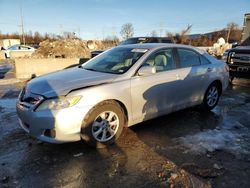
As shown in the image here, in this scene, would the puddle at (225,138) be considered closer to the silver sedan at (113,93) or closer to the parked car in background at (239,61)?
the silver sedan at (113,93)

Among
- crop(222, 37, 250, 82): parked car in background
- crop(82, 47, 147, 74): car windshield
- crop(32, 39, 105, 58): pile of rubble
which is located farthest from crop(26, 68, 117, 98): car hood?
crop(32, 39, 105, 58): pile of rubble

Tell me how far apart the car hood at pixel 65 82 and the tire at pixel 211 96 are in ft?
8.64

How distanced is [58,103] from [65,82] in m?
0.48

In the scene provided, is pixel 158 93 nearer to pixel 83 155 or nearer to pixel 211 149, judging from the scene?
pixel 211 149

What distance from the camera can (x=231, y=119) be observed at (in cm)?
537

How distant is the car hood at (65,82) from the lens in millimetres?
3619

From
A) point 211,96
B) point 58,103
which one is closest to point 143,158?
point 58,103

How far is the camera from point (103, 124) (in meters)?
3.92

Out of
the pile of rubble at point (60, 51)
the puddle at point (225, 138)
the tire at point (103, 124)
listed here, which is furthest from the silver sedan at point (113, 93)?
the pile of rubble at point (60, 51)

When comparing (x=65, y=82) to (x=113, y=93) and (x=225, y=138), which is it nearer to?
(x=113, y=93)

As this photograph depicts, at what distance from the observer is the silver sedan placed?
3.53m

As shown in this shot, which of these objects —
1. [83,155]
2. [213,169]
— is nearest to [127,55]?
[83,155]

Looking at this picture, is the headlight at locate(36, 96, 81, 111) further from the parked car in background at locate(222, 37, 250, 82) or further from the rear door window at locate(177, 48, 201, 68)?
the parked car in background at locate(222, 37, 250, 82)

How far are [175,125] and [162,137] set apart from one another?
2.32 ft
